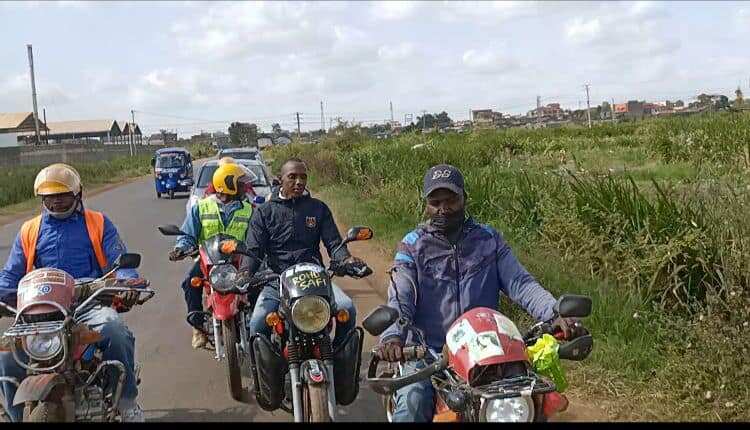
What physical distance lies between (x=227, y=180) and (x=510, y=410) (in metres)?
4.41

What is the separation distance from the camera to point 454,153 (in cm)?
1642

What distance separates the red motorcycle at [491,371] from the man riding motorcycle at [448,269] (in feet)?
1.76

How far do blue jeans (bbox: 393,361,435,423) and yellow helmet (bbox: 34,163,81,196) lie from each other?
7.82ft

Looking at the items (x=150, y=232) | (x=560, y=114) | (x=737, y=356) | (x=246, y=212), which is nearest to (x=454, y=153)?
(x=150, y=232)

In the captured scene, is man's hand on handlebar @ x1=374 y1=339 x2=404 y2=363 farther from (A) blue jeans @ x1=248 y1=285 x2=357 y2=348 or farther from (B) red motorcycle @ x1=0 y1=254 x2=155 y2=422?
(B) red motorcycle @ x1=0 y1=254 x2=155 y2=422

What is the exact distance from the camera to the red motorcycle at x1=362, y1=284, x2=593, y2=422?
108 inches

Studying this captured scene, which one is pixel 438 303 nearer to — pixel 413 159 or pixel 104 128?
pixel 413 159

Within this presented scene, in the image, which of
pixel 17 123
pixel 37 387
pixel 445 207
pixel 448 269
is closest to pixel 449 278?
pixel 448 269

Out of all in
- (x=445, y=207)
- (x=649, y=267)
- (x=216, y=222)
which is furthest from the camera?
(x=216, y=222)

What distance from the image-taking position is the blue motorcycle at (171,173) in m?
27.1

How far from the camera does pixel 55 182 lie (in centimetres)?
464

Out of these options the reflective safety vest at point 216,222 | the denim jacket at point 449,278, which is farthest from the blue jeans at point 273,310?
the reflective safety vest at point 216,222

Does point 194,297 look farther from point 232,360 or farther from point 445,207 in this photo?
point 445,207

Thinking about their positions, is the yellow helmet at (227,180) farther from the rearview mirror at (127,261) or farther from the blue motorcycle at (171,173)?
the blue motorcycle at (171,173)
